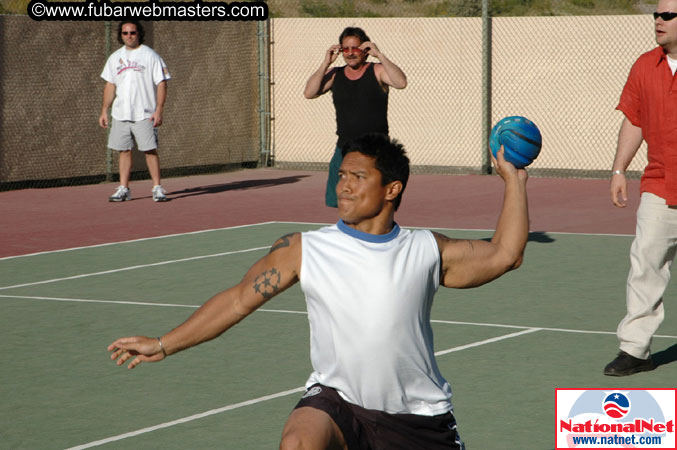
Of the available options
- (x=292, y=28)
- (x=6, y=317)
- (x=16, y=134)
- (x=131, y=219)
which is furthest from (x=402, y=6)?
(x=6, y=317)

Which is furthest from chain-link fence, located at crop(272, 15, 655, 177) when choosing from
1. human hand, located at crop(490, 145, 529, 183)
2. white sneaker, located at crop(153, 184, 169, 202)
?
human hand, located at crop(490, 145, 529, 183)

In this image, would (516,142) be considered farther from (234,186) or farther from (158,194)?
(234,186)

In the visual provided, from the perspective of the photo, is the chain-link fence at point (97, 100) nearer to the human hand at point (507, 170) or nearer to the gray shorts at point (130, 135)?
the gray shorts at point (130, 135)

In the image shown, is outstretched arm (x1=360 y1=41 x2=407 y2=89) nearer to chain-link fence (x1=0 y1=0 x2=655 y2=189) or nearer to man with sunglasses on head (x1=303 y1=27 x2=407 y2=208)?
man with sunglasses on head (x1=303 y1=27 x2=407 y2=208)

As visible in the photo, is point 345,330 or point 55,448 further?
point 55,448

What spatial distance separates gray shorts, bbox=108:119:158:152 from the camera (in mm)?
17125

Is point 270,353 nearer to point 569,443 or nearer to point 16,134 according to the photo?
point 569,443

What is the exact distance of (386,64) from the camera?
11750 millimetres

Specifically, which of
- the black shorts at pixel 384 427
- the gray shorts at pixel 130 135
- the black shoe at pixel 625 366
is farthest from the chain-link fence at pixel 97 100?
the black shorts at pixel 384 427

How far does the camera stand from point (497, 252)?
459cm

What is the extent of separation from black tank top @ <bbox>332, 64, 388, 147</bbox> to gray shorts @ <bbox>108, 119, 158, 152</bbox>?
5929 millimetres

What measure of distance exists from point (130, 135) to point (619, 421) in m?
12.3

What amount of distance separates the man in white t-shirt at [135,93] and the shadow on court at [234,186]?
129 centimetres

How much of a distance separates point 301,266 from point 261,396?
2600mm
